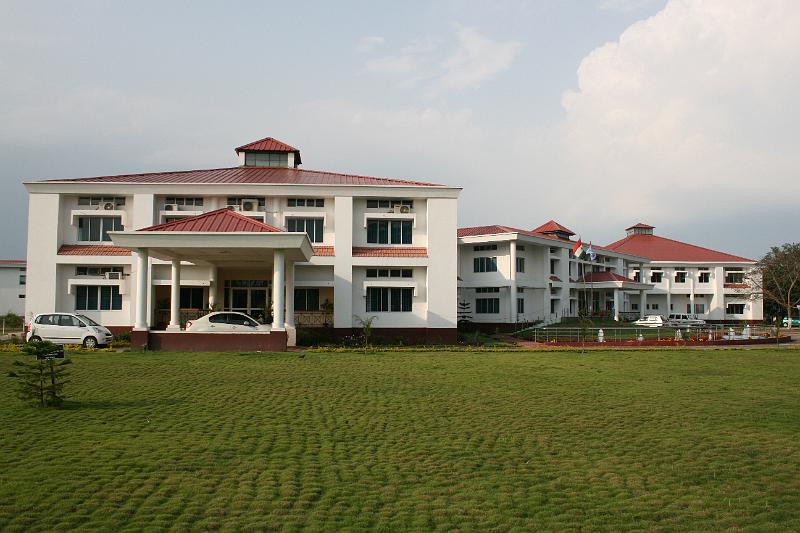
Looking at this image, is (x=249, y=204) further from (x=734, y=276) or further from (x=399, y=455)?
(x=734, y=276)

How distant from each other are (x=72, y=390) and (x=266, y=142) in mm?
23001

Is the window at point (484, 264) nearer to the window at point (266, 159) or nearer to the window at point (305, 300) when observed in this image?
the window at point (266, 159)

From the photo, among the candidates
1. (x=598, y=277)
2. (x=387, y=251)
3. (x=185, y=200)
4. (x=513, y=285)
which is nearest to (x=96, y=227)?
(x=185, y=200)

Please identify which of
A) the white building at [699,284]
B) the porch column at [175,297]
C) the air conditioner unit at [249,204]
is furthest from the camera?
the white building at [699,284]

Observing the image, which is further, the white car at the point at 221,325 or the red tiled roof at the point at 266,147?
the red tiled roof at the point at 266,147

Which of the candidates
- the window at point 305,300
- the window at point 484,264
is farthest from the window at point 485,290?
the window at point 305,300

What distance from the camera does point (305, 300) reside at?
28125mm

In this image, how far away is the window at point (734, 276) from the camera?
2234 inches

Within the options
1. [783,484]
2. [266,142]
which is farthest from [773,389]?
[266,142]

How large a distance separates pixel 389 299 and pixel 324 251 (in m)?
3.63

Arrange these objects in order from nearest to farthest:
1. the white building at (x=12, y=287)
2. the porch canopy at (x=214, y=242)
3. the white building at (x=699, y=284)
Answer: the porch canopy at (x=214, y=242), the white building at (x=12, y=287), the white building at (x=699, y=284)

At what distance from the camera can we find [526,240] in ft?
123

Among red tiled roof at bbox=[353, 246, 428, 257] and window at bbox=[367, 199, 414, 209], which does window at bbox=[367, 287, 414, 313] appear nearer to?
red tiled roof at bbox=[353, 246, 428, 257]

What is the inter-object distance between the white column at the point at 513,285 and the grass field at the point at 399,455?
874 inches
